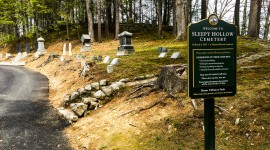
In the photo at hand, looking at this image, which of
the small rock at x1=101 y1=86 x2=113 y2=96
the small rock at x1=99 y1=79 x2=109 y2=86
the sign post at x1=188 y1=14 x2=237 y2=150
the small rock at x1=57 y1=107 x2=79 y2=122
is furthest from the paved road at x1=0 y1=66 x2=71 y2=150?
the sign post at x1=188 y1=14 x2=237 y2=150

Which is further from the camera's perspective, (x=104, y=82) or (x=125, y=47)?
(x=125, y=47)

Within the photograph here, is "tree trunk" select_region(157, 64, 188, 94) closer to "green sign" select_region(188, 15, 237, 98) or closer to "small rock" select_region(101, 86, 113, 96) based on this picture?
"small rock" select_region(101, 86, 113, 96)

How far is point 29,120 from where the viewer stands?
8859 mm

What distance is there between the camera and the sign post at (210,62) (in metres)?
3.96

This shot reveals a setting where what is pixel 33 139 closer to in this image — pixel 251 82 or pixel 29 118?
pixel 29 118

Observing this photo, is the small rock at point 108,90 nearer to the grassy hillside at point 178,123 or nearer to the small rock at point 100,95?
the small rock at point 100,95

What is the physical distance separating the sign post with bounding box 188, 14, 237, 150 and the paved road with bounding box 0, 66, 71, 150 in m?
4.33

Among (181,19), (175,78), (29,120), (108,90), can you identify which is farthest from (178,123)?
(181,19)

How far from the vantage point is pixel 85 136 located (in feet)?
24.2

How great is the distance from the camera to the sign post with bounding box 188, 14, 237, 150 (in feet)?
13.0

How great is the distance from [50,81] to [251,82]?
11.2m

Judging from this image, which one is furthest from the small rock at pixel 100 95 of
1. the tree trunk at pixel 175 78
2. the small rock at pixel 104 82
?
the tree trunk at pixel 175 78

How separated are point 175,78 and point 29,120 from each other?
5.25 metres

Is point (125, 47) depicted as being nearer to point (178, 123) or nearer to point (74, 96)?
point (74, 96)
